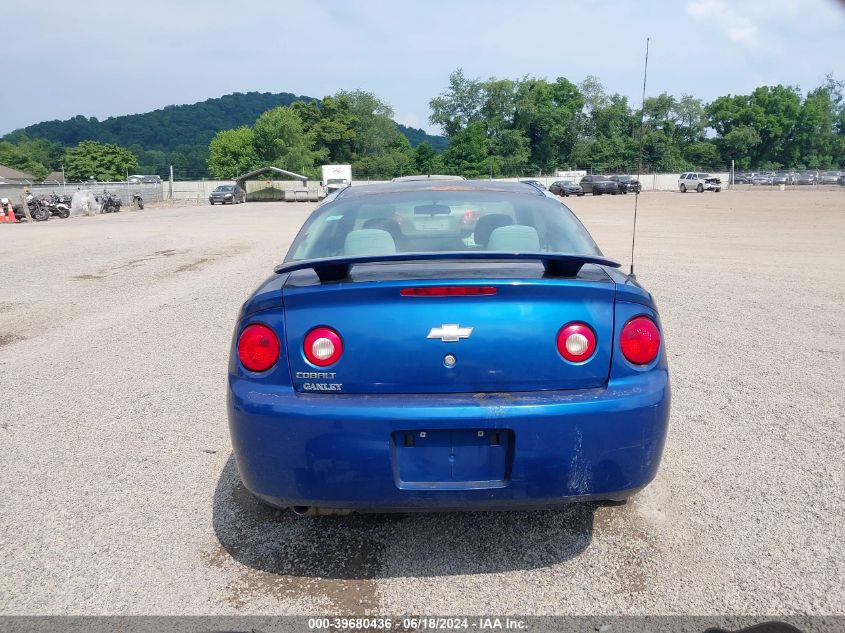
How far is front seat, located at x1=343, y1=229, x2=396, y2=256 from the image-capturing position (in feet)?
11.9

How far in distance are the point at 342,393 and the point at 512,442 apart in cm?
66

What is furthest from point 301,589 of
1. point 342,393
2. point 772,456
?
point 772,456

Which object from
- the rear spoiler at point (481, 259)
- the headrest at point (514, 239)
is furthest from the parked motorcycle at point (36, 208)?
the rear spoiler at point (481, 259)

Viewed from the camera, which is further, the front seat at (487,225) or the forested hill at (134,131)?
the forested hill at (134,131)

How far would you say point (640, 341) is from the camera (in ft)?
8.94

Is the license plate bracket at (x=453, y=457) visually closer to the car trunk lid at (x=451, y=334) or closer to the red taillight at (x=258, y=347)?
the car trunk lid at (x=451, y=334)

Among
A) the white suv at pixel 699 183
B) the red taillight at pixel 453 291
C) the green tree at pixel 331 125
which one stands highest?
the green tree at pixel 331 125

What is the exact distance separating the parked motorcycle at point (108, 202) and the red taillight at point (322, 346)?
42.6 m

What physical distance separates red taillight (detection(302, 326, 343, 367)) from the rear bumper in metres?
0.14

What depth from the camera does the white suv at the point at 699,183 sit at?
5856 centimetres

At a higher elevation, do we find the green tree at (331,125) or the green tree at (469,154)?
the green tree at (331,125)

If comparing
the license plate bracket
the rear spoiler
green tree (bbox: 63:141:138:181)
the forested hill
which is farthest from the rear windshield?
the forested hill

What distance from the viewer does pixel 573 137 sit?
98500mm

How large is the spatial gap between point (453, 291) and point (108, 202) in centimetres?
4349
